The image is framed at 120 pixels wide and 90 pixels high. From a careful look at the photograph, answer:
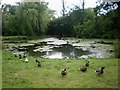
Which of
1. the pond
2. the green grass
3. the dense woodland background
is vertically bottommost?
the pond

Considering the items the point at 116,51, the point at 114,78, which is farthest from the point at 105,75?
the point at 116,51

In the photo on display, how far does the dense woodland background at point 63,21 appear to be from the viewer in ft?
25.2

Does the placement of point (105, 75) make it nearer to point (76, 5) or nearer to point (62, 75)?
point (62, 75)

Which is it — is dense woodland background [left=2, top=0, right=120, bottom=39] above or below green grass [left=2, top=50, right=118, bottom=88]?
above

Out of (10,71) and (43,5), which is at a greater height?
(43,5)

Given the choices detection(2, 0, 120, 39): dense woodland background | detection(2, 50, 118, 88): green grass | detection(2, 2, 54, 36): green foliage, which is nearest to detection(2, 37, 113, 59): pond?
detection(2, 0, 120, 39): dense woodland background

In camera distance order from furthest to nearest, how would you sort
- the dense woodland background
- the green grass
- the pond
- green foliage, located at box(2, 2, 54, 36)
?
1. green foliage, located at box(2, 2, 54, 36)
2. the pond
3. the dense woodland background
4. the green grass

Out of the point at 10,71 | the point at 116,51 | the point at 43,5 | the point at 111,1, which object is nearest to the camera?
the point at 111,1

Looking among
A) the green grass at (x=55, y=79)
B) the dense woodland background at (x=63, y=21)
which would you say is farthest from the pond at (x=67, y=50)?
the green grass at (x=55, y=79)

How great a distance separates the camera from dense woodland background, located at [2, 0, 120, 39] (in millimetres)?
7668

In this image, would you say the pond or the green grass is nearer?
the green grass

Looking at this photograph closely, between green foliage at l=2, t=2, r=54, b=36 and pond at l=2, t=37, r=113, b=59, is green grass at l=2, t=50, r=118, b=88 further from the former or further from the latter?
green foliage at l=2, t=2, r=54, b=36

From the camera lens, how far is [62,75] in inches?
313

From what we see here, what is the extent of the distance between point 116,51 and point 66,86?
6.93 metres
